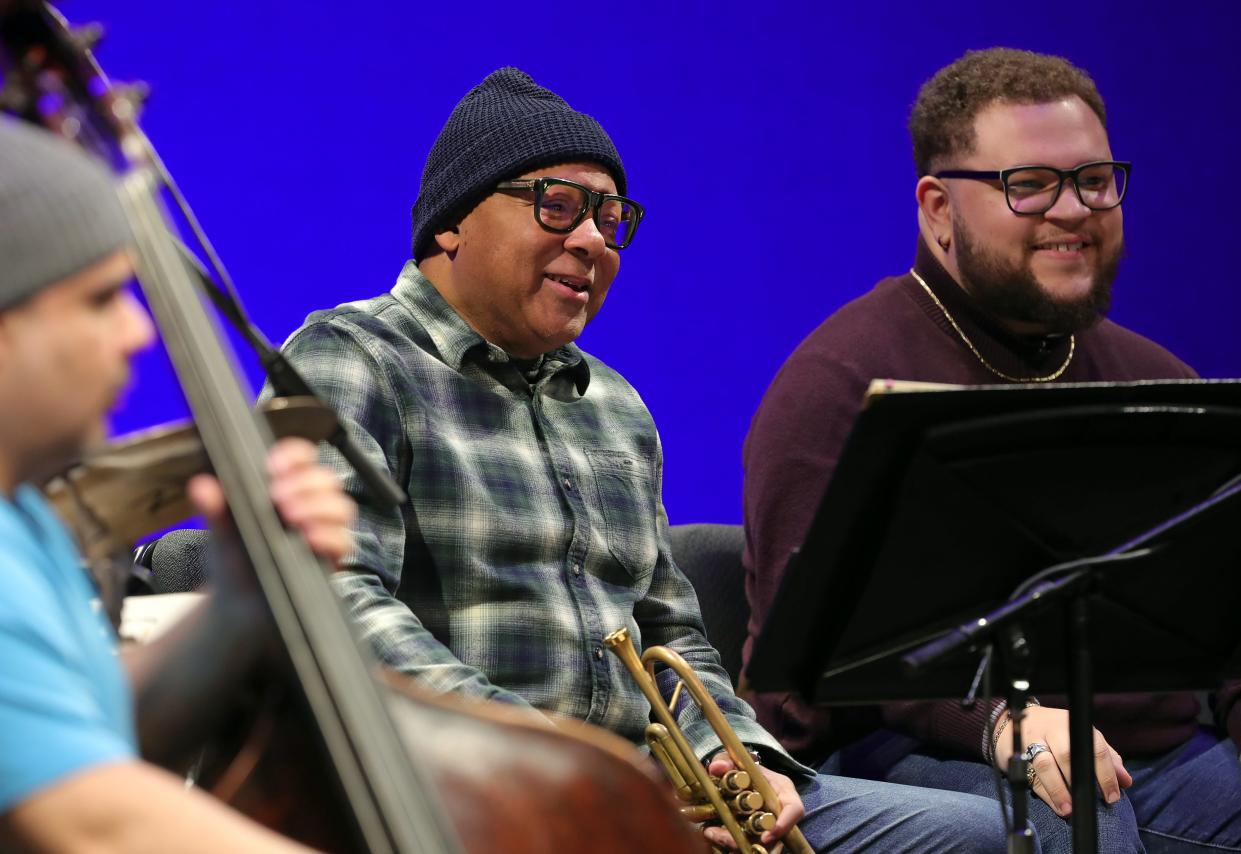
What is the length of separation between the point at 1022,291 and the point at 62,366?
2.19m

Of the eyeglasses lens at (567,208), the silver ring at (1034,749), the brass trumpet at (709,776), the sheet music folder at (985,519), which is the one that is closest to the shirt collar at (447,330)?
the eyeglasses lens at (567,208)

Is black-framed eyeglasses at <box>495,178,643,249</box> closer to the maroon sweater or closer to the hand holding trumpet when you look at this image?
the maroon sweater

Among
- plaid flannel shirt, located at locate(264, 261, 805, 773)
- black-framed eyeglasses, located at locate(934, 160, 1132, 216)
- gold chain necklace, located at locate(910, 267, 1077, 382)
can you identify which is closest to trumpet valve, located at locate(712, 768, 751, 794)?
plaid flannel shirt, located at locate(264, 261, 805, 773)

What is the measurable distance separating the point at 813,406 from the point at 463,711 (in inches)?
58.5

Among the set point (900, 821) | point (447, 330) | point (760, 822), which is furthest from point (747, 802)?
point (447, 330)

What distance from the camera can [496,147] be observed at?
93.9 inches

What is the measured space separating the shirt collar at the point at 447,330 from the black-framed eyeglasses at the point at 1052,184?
2.99 ft

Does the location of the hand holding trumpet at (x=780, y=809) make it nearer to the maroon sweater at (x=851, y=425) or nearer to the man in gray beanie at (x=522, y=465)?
the man in gray beanie at (x=522, y=465)

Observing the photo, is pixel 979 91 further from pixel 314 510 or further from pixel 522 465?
pixel 314 510

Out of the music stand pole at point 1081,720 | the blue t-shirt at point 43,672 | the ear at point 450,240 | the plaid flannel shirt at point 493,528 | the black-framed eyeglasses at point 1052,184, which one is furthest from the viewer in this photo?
the black-framed eyeglasses at point 1052,184

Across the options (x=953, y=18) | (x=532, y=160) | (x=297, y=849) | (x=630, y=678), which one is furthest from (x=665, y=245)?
(x=297, y=849)

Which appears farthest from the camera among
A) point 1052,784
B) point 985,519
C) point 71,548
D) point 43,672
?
point 1052,784

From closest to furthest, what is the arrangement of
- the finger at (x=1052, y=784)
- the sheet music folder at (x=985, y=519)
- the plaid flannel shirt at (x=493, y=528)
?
the sheet music folder at (x=985, y=519)
the plaid flannel shirt at (x=493, y=528)
the finger at (x=1052, y=784)

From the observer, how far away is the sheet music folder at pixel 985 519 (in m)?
A: 1.54
